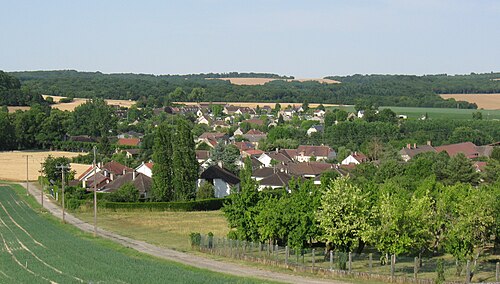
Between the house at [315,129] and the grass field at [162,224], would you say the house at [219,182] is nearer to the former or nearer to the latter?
the grass field at [162,224]

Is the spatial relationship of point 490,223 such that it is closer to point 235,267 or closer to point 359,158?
point 235,267

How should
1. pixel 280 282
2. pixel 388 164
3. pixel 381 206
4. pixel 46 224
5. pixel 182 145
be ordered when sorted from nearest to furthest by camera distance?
pixel 280 282 < pixel 381 206 < pixel 46 224 < pixel 182 145 < pixel 388 164

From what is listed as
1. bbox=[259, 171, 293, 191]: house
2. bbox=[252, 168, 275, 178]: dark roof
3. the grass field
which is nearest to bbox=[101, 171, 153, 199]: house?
the grass field

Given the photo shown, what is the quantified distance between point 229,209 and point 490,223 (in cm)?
1539

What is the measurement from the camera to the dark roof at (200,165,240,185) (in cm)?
8469

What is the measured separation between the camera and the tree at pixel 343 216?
40.6 meters

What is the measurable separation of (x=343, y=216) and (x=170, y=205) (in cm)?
3436

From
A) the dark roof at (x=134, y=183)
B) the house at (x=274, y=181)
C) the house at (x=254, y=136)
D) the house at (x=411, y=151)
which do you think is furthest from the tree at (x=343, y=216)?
the house at (x=254, y=136)

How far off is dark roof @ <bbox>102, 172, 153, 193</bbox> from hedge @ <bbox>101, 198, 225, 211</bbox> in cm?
665

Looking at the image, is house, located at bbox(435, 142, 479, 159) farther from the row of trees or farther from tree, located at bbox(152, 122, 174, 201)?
the row of trees

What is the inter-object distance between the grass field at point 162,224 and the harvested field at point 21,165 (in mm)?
32675

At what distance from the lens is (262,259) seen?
137ft

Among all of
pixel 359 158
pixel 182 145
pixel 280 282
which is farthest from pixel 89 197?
pixel 359 158

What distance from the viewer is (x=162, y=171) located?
75.1 meters
